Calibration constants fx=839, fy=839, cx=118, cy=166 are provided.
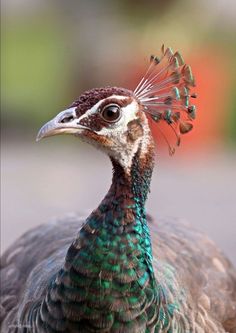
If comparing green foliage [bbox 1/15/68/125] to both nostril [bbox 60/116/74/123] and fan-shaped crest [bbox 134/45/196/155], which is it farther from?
nostril [bbox 60/116/74/123]

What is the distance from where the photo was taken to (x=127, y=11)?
695cm

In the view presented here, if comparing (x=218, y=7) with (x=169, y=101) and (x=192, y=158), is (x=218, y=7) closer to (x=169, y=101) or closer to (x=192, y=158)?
(x=192, y=158)

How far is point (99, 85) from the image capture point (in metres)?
6.92

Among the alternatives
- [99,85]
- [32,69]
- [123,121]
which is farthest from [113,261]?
[32,69]

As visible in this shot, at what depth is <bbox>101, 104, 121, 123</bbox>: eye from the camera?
5.74 feet

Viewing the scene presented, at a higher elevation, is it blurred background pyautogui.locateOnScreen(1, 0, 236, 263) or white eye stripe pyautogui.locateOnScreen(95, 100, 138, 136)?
blurred background pyautogui.locateOnScreen(1, 0, 236, 263)

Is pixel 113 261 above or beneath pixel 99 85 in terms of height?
beneath

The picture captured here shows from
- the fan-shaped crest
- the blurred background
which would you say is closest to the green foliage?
the blurred background

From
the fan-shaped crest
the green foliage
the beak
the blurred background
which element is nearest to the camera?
the beak

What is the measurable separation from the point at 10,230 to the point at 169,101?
2608mm

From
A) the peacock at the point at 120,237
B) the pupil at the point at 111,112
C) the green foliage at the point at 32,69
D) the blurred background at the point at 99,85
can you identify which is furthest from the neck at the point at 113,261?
the green foliage at the point at 32,69

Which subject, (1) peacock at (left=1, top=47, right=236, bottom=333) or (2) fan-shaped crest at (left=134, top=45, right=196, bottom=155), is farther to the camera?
(2) fan-shaped crest at (left=134, top=45, right=196, bottom=155)

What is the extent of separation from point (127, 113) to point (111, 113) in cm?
5

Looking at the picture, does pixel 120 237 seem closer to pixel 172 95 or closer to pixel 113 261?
pixel 113 261
